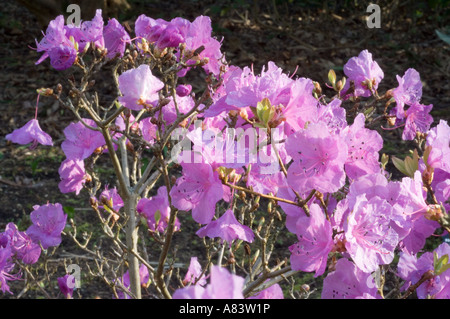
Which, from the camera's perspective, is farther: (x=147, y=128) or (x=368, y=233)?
(x=147, y=128)

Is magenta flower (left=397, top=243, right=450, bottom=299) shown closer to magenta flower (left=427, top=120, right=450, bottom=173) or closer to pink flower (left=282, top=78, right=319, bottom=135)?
magenta flower (left=427, top=120, right=450, bottom=173)

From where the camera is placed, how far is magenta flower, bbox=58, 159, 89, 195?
2.04m

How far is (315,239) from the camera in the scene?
1212mm

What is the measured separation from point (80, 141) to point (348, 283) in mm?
954

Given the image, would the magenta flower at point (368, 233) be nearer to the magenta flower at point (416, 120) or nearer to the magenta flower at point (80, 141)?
the magenta flower at point (416, 120)

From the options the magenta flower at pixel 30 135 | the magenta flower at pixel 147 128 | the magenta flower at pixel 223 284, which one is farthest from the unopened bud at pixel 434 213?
the magenta flower at pixel 30 135

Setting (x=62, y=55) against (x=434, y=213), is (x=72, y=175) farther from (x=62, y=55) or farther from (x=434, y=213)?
(x=434, y=213)

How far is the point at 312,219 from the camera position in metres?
1.21

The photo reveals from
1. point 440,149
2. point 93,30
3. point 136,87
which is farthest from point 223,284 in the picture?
point 93,30

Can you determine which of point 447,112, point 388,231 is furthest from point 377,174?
point 447,112

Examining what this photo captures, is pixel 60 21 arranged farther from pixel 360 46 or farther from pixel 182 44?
pixel 360 46

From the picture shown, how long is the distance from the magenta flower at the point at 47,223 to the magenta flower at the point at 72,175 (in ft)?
0.39

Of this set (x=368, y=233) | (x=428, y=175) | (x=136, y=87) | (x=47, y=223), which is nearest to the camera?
(x=368, y=233)
